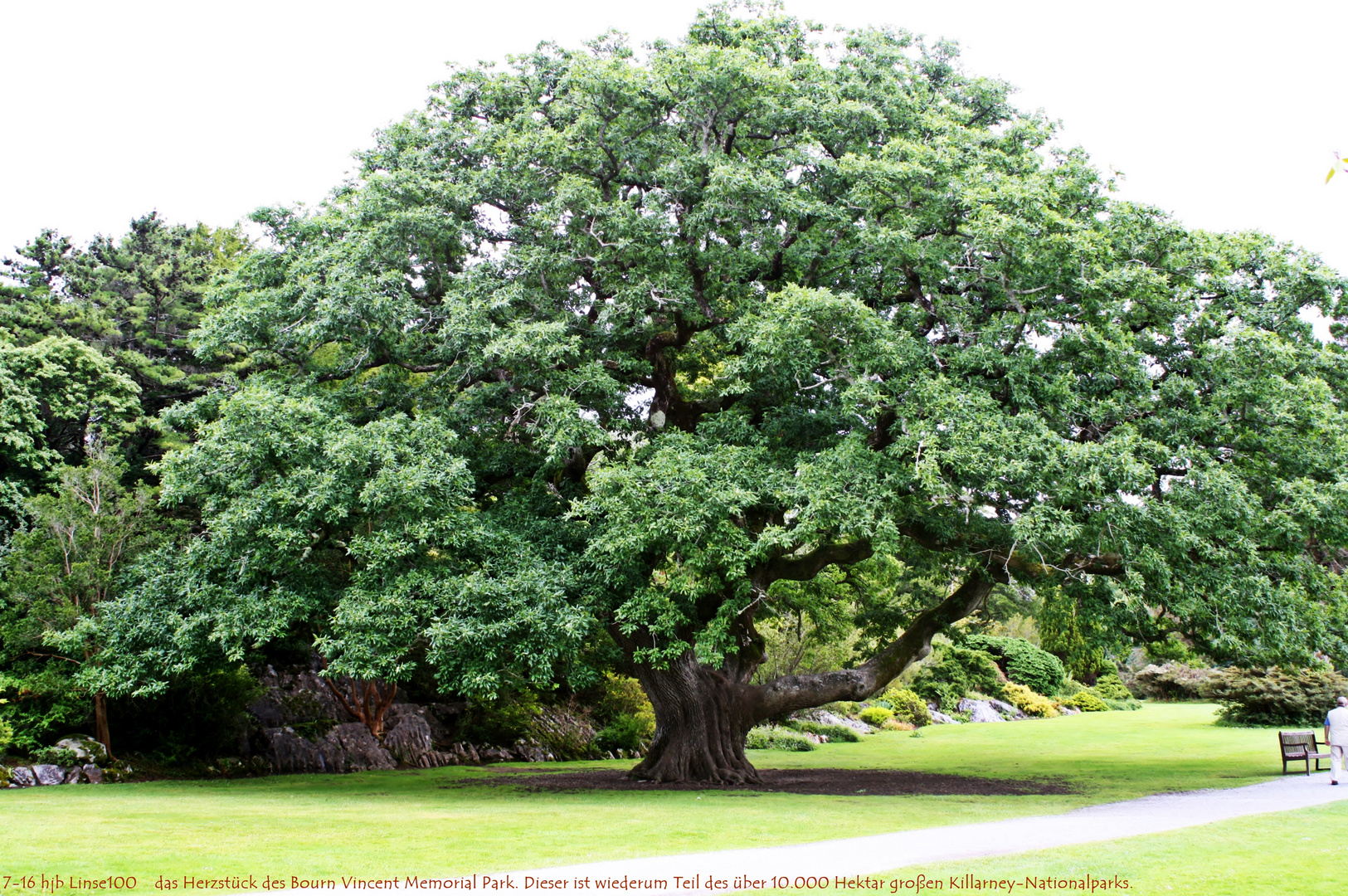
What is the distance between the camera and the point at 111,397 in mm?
22812

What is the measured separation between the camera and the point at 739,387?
14.6m

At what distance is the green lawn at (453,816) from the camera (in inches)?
319

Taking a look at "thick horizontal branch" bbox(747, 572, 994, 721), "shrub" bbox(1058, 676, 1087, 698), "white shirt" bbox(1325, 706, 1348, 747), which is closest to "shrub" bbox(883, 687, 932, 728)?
"shrub" bbox(1058, 676, 1087, 698)

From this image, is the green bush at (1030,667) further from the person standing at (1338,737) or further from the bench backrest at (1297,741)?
the person standing at (1338,737)

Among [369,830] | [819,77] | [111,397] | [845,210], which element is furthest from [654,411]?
[111,397]

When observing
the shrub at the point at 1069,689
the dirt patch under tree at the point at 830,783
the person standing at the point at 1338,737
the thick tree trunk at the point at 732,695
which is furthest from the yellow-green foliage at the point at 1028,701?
the person standing at the point at 1338,737

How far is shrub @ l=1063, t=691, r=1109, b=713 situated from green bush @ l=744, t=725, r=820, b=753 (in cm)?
1733

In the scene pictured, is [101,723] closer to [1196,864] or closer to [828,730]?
[1196,864]

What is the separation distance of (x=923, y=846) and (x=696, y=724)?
345 inches

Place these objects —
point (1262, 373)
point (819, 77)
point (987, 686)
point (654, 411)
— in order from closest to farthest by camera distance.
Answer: point (1262, 373)
point (819, 77)
point (654, 411)
point (987, 686)

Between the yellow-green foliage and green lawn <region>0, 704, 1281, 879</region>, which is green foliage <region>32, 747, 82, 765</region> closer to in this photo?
green lawn <region>0, 704, 1281, 879</region>

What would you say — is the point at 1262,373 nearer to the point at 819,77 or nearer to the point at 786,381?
the point at 786,381

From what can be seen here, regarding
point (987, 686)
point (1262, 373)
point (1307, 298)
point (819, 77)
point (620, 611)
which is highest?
point (819, 77)

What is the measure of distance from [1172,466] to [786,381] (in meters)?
5.99
